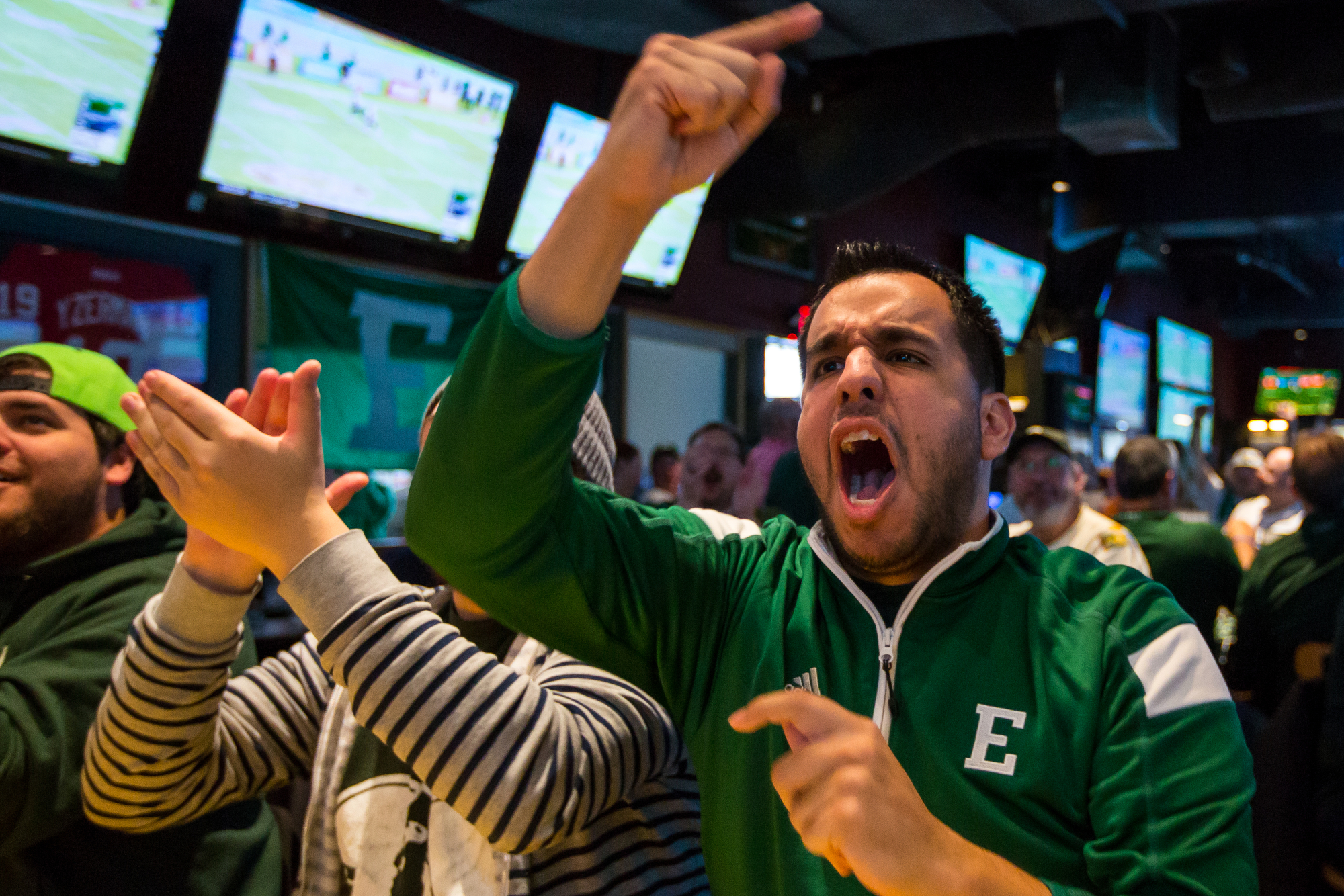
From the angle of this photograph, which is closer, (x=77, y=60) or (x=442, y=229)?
(x=77, y=60)

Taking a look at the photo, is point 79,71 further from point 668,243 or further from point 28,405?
point 668,243

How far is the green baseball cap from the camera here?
5.91 ft

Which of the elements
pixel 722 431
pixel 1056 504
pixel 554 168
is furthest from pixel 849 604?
pixel 554 168

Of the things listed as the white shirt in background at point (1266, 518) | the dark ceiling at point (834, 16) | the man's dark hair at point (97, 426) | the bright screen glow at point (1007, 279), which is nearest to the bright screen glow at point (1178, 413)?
the bright screen glow at point (1007, 279)

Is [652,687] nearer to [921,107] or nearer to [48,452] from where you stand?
[48,452]

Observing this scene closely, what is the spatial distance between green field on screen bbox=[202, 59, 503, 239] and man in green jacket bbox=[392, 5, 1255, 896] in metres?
3.27

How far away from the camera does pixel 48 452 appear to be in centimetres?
179

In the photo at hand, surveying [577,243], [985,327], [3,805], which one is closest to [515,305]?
[577,243]

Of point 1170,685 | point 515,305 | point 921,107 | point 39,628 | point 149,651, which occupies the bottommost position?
point 39,628

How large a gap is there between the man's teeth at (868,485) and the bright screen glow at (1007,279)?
7831mm

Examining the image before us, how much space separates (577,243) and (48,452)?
1288 millimetres

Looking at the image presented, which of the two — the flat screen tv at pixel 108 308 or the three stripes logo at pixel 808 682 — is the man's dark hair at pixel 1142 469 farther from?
the flat screen tv at pixel 108 308

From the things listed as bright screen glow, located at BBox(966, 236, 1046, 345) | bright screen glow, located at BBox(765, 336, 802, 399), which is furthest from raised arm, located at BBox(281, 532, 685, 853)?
bright screen glow, located at BBox(966, 236, 1046, 345)

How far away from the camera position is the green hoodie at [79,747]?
1471mm
